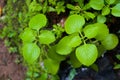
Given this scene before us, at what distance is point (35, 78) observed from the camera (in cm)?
272

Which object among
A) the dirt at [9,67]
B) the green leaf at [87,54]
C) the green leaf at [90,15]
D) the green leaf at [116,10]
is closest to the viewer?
the green leaf at [87,54]

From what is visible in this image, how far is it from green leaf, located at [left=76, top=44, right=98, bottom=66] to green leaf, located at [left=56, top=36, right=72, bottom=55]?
6.4 inches

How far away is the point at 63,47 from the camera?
1743 millimetres

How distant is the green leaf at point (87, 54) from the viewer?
156 cm

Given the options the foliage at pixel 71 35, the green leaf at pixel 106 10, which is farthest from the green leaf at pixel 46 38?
the green leaf at pixel 106 10

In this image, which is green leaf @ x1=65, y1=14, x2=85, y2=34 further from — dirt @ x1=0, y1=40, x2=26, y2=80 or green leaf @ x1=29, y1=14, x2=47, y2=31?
dirt @ x1=0, y1=40, x2=26, y2=80

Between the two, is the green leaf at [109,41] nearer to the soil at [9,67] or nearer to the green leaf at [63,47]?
the green leaf at [63,47]

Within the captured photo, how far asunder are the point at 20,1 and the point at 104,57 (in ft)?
4.13

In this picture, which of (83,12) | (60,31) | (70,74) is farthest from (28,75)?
(83,12)

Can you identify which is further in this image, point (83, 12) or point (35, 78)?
point (35, 78)

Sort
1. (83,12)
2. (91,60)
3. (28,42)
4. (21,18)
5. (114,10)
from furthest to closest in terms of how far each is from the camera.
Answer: (21,18) < (83,12) < (114,10) < (28,42) < (91,60)

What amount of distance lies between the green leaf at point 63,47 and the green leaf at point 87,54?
162 millimetres

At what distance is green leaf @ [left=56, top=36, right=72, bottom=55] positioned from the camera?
1724mm

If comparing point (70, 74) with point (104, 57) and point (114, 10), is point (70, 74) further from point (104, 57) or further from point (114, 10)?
point (114, 10)
